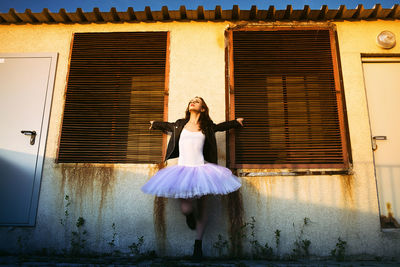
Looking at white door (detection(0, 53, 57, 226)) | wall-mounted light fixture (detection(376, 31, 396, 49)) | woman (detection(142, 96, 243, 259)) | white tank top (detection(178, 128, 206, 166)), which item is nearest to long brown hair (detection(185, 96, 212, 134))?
woman (detection(142, 96, 243, 259))

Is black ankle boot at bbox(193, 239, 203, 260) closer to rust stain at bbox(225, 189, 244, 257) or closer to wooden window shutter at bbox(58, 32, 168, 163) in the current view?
rust stain at bbox(225, 189, 244, 257)

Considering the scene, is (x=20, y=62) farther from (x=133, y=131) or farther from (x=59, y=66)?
(x=133, y=131)

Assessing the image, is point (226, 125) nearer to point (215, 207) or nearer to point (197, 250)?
point (215, 207)

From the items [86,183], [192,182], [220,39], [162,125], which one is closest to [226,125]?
[162,125]

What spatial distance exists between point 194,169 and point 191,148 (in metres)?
0.31

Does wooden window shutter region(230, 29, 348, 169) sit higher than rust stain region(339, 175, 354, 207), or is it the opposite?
wooden window shutter region(230, 29, 348, 169)

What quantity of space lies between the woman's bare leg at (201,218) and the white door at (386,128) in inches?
104

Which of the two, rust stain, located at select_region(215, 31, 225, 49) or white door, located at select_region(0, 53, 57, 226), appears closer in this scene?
white door, located at select_region(0, 53, 57, 226)

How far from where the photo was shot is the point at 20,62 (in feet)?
14.9

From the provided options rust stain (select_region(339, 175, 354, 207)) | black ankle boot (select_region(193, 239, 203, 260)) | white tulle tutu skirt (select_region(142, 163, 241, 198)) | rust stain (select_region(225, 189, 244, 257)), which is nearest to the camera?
white tulle tutu skirt (select_region(142, 163, 241, 198))

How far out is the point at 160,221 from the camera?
3.89 meters

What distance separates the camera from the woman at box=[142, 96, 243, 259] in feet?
10.5

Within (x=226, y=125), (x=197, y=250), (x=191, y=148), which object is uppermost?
(x=226, y=125)

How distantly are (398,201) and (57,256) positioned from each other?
500cm
